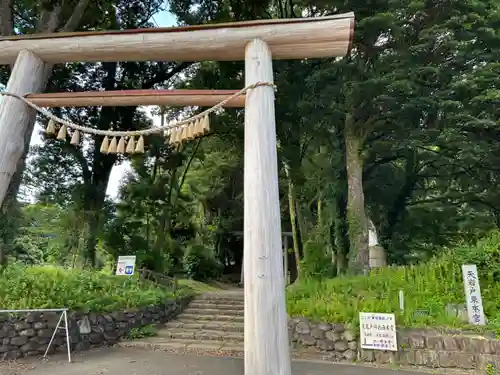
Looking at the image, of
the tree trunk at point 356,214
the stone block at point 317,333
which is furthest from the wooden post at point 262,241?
the tree trunk at point 356,214

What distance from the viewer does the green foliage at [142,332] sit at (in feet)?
28.3

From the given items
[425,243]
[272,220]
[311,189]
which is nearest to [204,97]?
[272,220]

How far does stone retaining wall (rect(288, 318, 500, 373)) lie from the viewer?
5.90 meters

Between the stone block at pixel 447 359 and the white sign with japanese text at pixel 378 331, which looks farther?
the white sign with japanese text at pixel 378 331

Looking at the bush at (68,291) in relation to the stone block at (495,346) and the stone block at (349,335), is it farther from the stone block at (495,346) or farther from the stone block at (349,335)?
the stone block at (495,346)

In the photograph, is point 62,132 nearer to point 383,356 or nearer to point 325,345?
point 325,345

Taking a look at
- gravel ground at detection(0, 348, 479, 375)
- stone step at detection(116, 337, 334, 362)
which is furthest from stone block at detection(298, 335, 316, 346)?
gravel ground at detection(0, 348, 479, 375)

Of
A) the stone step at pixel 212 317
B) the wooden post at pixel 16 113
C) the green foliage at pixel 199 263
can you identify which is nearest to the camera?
the wooden post at pixel 16 113

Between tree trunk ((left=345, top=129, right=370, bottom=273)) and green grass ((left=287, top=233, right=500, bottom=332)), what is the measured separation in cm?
Answer: 148

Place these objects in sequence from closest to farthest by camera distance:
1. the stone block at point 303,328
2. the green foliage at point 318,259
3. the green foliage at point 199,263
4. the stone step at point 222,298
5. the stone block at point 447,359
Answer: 1. the stone block at point 447,359
2. the stone block at point 303,328
3. the green foliage at point 318,259
4. the stone step at point 222,298
5. the green foliage at point 199,263

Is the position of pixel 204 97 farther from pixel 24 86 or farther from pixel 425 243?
pixel 425 243

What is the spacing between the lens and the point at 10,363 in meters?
6.34

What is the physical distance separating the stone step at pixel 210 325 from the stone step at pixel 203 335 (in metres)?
0.27

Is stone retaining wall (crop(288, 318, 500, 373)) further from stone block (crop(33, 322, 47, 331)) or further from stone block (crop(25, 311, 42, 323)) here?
stone block (crop(25, 311, 42, 323))
